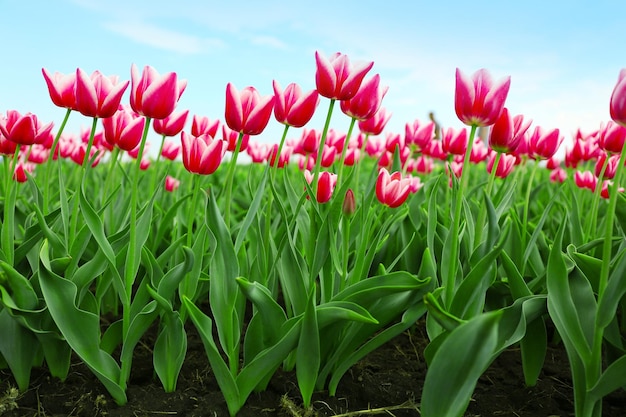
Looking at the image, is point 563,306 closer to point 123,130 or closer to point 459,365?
point 459,365

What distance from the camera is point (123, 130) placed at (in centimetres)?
210

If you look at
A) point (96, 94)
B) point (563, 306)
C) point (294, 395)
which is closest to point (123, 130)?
point (96, 94)

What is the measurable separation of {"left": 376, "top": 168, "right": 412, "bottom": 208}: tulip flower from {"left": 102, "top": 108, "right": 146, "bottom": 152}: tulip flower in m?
0.86

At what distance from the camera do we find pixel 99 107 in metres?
1.78

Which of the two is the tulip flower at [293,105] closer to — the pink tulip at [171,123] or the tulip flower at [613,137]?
the pink tulip at [171,123]

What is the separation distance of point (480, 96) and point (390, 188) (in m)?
0.56

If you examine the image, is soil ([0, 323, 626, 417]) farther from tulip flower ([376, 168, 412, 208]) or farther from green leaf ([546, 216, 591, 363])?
tulip flower ([376, 168, 412, 208])

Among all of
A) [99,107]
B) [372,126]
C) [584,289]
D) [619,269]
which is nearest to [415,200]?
[372,126]

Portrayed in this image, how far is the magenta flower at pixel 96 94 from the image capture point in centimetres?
→ 175

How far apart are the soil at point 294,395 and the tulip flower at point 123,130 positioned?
2.69ft

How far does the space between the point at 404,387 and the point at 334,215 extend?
2.18 feet

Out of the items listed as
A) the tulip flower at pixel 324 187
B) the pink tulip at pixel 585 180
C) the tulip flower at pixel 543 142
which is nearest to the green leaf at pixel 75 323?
the tulip flower at pixel 324 187

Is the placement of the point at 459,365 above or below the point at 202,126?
below

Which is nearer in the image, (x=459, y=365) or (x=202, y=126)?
(x=459, y=365)
